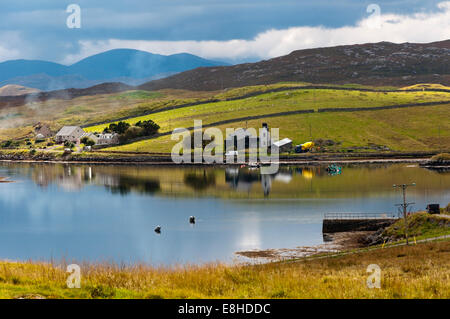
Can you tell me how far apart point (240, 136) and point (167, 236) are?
3736 inches

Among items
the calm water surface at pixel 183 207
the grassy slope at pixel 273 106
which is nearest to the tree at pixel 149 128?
the grassy slope at pixel 273 106

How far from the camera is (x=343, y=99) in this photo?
19562 centimetres

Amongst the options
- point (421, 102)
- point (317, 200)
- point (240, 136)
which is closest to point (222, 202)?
point (317, 200)

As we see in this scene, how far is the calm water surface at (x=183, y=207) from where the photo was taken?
54812mm

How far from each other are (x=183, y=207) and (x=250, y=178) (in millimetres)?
34041

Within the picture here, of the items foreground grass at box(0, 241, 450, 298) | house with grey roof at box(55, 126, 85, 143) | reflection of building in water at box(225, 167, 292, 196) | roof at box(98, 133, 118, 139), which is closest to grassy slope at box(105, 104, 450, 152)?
roof at box(98, 133, 118, 139)

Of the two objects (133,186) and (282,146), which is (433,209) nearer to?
(133,186)

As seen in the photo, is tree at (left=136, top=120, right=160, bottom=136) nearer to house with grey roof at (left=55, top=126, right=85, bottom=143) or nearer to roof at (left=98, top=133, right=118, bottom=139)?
roof at (left=98, top=133, right=118, bottom=139)

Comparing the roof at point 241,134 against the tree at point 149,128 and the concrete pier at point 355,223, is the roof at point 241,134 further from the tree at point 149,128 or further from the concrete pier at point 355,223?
the concrete pier at point 355,223

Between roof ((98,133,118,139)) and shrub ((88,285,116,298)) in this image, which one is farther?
roof ((98,133,118,139))

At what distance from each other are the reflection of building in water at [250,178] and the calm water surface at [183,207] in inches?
7.8

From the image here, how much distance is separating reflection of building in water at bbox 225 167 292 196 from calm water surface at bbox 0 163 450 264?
198 mm

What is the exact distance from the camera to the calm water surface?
54812mm

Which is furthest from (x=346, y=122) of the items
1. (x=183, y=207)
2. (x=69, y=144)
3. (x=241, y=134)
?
(x=183, y=207)
